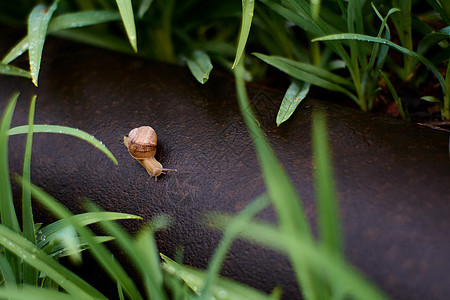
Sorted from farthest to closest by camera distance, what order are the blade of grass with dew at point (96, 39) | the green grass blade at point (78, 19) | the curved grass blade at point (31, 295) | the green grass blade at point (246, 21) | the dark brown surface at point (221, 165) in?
the blade of grass with dew at point (96, 39) → the green grass blade at point (78, 19) → the green grass blade at point (246, 21) → the dark brown surface at point (221, 165) → the curved grass blade at point (31, 295)

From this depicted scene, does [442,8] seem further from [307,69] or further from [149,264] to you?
[149,264]

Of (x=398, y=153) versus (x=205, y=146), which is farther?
(x=205, y=146)

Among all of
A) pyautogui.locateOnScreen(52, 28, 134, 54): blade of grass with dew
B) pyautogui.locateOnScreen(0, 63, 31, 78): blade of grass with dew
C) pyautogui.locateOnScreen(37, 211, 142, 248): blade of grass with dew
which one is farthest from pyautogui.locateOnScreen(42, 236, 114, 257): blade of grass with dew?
pyautogui.locateOnScreen(52, 28, 134, 54): blade of grass with dew

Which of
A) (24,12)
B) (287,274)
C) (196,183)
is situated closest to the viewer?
(287,274)

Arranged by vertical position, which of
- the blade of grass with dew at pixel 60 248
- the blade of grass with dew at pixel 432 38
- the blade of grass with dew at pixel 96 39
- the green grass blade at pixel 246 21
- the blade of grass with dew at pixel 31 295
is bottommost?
the blade of grass with dew at pixel 60 248

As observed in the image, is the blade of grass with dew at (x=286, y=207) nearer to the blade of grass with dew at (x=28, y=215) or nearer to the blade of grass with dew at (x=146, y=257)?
the blade of grass with dew at (x=146, y=257)

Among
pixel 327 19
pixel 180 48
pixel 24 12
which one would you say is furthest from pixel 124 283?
pixel 24 12

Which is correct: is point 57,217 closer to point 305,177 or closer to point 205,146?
point 205,146

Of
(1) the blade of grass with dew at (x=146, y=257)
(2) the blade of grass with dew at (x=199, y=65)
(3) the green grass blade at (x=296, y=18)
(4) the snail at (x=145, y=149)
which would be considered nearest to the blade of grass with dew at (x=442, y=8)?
(3) the green grass blade at (x=296, y=18)
